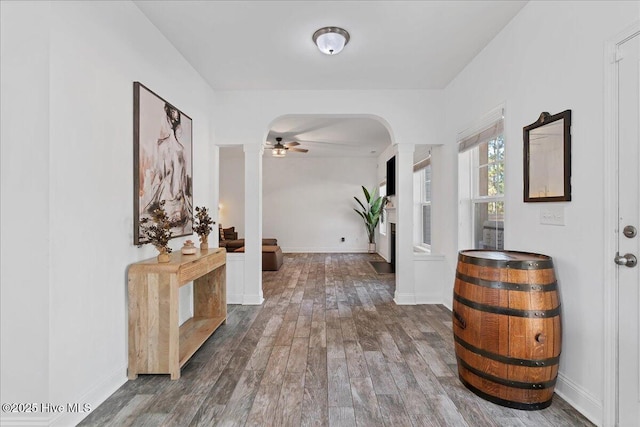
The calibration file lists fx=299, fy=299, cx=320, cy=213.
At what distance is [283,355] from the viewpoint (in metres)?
2.36

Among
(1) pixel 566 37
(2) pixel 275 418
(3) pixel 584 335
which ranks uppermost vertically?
(1) pixel 566 37

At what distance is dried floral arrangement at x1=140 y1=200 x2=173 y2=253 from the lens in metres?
2.07

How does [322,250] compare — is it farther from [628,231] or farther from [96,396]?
[628,231]

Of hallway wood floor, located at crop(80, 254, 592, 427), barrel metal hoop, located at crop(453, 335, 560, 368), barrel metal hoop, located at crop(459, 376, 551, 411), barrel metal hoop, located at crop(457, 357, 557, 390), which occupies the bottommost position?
hallway wood floor, located at crop(80, 254, 592, 427)

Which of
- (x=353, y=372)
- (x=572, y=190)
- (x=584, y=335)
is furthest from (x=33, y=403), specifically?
(x=572, y=190)

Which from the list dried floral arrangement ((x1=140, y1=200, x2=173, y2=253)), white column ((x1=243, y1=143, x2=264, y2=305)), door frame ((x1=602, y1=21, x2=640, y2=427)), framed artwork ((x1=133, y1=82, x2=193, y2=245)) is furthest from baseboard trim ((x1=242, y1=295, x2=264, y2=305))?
door frame ((x1=602, y1=21, x2=640, y2=427))

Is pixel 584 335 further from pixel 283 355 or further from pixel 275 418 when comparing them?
pixel 283 355

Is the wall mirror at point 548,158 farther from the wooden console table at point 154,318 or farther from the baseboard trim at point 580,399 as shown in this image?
the wooden console table at point 154,318

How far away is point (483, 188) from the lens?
299 centimetres

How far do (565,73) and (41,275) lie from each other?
3117 millimetres

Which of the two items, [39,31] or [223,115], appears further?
[223,115]

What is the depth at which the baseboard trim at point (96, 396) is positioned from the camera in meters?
1.54

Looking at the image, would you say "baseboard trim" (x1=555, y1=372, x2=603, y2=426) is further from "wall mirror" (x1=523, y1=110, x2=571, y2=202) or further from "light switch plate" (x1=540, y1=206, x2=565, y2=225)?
"wall mirror" (x1=523, y1=110, x2=571, y2=202)

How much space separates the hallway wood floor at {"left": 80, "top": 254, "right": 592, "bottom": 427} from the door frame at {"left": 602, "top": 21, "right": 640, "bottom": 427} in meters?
0.26
